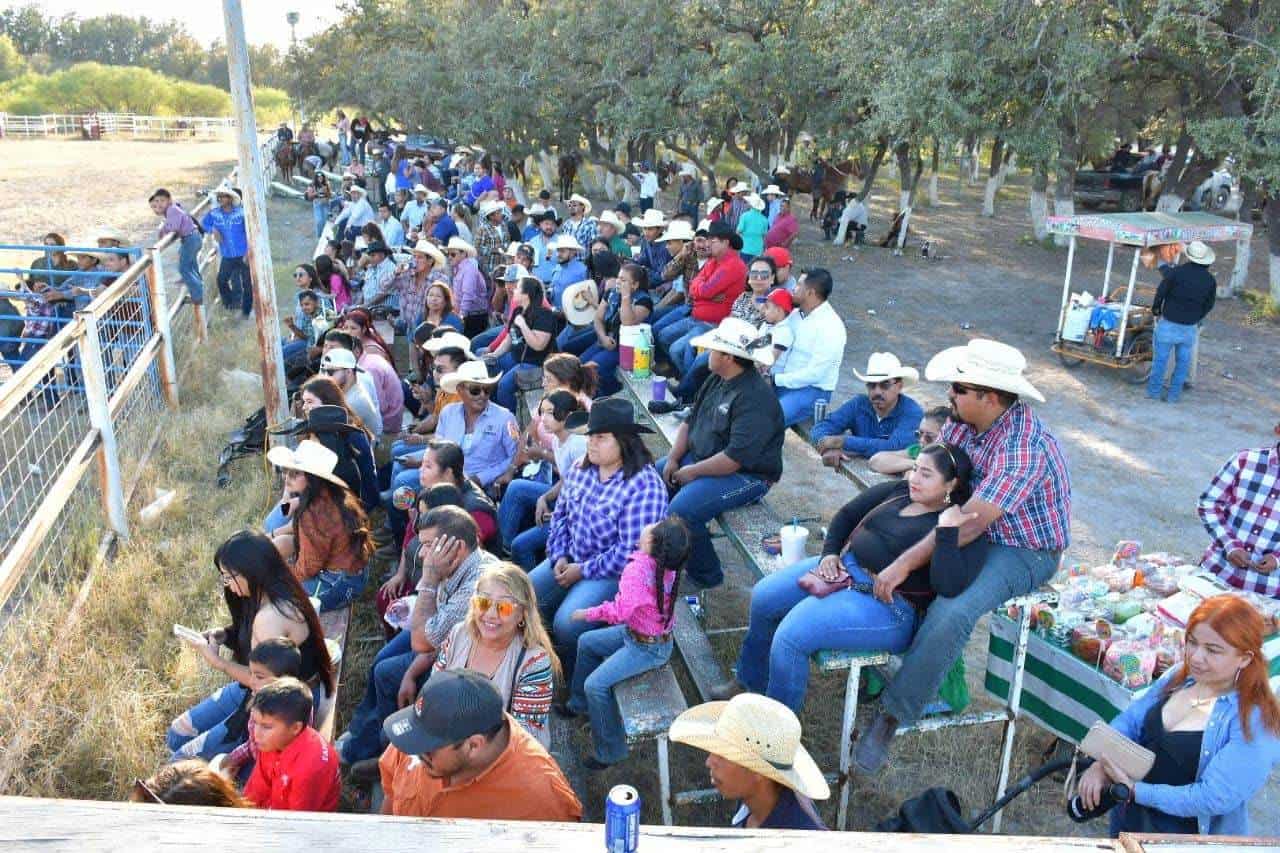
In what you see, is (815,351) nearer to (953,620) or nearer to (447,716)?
(953,620)

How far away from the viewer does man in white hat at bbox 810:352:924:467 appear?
6.13 meters

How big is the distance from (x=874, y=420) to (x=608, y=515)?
219cm

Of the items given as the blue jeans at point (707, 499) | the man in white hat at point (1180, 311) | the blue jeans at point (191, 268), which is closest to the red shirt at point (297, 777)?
the blue jeans at point (707, 499)

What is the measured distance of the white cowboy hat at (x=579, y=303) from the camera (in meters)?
8.99

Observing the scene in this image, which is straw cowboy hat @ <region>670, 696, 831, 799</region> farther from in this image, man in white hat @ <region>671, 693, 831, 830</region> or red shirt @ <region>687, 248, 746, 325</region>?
red shirt @ <region>687, 248, 746, 325</region>

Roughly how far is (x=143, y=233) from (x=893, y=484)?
21.0m

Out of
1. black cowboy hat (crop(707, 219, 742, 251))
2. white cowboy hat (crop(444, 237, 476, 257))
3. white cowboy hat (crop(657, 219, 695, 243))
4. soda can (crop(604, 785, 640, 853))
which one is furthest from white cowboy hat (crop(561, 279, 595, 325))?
soda can (crop(604, 785, 640, 853))

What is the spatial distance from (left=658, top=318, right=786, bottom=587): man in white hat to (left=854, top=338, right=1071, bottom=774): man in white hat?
4.76 ft

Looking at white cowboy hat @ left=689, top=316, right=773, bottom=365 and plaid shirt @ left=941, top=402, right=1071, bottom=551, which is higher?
white cowboy hat @ left=689, top=316, right=773, bottom=365

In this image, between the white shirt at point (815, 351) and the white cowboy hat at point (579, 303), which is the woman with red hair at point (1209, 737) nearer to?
the white shirt at point (815, 351)

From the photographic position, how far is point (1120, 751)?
3424mm

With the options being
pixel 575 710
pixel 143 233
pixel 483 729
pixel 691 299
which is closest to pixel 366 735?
pixel 575 710

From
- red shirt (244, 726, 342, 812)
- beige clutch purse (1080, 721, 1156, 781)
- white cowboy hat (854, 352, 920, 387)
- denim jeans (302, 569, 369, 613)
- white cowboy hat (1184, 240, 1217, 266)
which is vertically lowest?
denim jeans (302, 569, 369, 613)

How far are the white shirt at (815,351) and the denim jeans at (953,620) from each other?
299 cm
